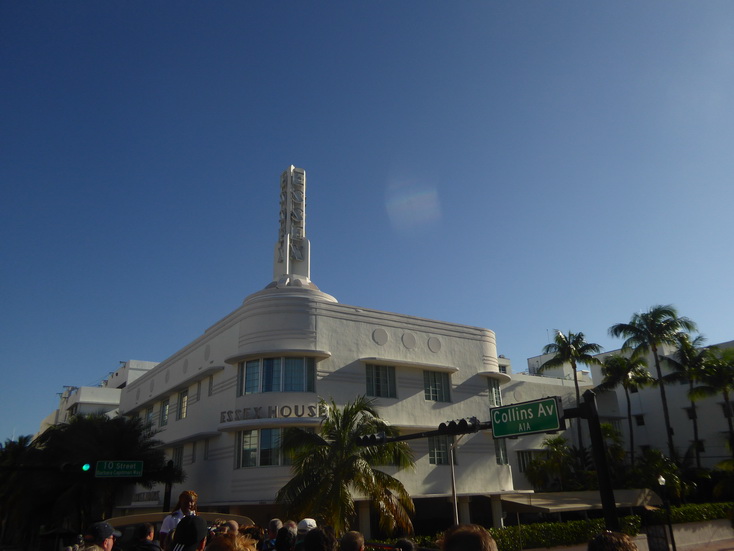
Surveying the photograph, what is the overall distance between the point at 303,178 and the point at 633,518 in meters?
24.0

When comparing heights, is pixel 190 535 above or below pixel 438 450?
below

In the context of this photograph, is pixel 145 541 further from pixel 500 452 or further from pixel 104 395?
pixel 104 395

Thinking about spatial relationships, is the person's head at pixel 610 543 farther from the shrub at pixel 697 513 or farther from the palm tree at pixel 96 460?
the shrub at pixel 697 513

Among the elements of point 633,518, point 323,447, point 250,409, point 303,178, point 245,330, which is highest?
point 303,178

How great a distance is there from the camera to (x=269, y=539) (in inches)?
385

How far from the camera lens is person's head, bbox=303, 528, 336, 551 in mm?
5156

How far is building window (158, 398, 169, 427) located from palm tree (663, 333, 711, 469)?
1266 inches

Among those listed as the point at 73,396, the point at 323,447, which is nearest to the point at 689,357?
the point at 323,447

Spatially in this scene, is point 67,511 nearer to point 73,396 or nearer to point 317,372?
point 317,372

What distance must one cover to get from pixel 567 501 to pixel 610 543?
97.2 feet

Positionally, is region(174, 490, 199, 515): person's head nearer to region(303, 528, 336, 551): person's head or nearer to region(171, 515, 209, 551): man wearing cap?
region(171, 515, 209, 551): man wearing cap

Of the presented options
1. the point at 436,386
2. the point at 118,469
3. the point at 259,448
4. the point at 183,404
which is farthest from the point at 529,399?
the point at 118,469

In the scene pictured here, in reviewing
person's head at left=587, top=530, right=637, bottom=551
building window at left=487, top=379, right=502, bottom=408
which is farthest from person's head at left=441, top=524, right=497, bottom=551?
building window at left=487, top=379, right=502, bottom=408

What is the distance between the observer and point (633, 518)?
30938 mm
